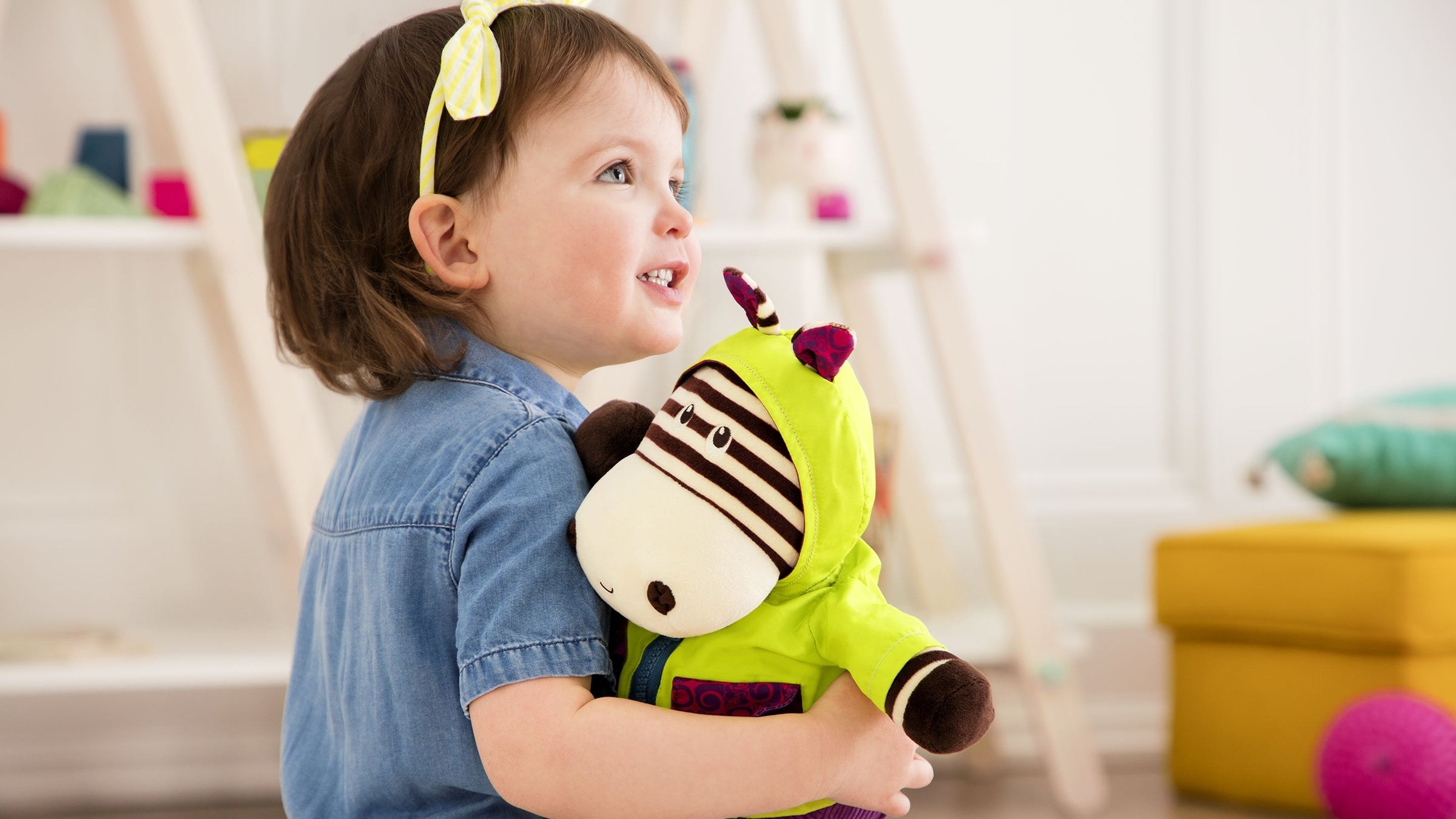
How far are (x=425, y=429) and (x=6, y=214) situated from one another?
108cm

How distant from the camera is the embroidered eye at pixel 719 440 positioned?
1.64 feet

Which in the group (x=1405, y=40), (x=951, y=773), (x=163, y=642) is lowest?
(x=951, y=773)

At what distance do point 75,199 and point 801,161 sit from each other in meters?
0.83

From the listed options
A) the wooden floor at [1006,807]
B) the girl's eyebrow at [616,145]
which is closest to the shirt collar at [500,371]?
the girl's eyebrow at [616,145]

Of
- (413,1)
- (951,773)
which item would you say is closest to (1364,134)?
(951,773)

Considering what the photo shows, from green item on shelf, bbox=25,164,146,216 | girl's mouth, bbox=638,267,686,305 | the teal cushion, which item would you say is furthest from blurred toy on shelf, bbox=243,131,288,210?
the teal cushion

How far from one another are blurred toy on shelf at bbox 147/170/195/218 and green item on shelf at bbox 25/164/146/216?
0.05 m

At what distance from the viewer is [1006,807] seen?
1.63 m

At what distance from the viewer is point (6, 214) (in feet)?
4.62

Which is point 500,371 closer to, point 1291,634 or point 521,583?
point 521,583

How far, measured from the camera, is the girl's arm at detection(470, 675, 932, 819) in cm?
51

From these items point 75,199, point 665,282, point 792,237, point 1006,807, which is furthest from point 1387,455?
point 75,199

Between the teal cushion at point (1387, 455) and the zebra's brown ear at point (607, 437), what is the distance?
1.40 meters

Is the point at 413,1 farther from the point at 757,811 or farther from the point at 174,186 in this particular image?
the point at 174,186
